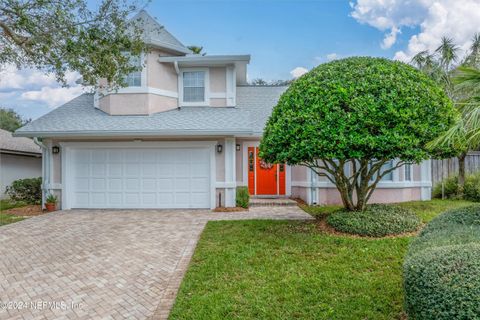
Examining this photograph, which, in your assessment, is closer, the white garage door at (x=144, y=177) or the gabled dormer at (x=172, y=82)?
the white garage door at (x=144, y=177)

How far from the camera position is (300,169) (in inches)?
460

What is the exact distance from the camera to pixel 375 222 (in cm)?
643

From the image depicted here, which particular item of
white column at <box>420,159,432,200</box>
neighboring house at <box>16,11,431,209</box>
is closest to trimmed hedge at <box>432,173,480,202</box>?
white column at <box>420,159,432,200</box>

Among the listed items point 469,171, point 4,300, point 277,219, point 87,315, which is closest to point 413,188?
point 469,171

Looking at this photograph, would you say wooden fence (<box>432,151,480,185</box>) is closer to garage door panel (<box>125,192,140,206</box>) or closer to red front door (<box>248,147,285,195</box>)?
red front door (<box>248,147,285,195</box>)

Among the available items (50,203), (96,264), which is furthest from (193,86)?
(96,264)

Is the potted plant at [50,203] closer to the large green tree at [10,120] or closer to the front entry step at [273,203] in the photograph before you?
the front entry step at [273,203]

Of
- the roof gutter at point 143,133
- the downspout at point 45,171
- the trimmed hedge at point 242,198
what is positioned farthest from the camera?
the downspout at point 45,171

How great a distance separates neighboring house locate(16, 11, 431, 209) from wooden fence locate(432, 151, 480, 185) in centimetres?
244

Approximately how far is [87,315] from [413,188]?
11.6 metres

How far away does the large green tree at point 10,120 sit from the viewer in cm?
3262

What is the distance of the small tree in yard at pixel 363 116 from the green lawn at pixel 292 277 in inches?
74.4

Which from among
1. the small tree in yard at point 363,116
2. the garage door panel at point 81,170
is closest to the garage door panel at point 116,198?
the garage door panel at point 81,170

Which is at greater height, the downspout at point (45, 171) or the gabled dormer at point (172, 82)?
the gabled dormer at point (172, 82)
